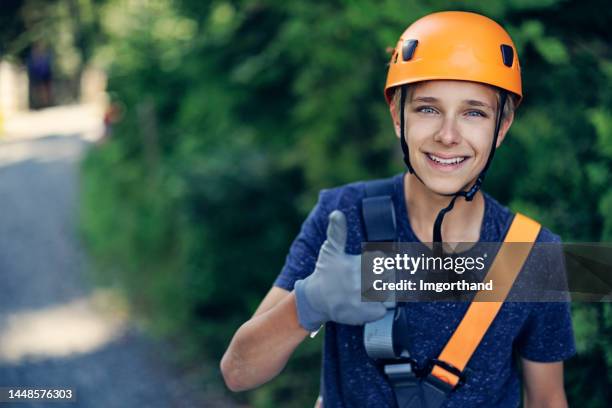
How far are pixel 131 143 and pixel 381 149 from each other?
7458 millimetres

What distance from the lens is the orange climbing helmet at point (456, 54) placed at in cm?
219

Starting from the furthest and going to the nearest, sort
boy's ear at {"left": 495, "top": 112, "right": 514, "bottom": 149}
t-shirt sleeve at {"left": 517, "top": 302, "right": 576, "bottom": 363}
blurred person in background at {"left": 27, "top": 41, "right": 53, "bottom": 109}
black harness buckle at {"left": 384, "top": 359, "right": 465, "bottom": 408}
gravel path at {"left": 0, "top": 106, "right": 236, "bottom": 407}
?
blurred person in background at {"left": 27, "top": 41, "right": 53, "bottom": 109}, gravel path at {"left": 0, "top": 106, "right": 236, "bottom": 407}, boy's ear at {"left": 495, "top": 112, "right": 514, "bottom": 149}, t-shirt sleeve at {"left": 517, "top": 302, "right": 576, "bottom": 363}, black harness buckle at {"left": 384, "top": 359, "right": 465, "bottom": 408}

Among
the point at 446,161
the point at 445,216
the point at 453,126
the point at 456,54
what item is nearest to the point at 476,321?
the point at 445,216

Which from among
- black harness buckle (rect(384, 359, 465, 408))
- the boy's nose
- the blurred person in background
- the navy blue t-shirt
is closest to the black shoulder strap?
the navy blue t-shirt

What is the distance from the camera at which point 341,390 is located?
2.32 m

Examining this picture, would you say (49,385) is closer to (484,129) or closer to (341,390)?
(341,390)

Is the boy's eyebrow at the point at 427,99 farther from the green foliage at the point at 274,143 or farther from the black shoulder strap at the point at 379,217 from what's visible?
the green foliage at the point at 274,143

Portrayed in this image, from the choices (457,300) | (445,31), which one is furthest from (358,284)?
(445,31)

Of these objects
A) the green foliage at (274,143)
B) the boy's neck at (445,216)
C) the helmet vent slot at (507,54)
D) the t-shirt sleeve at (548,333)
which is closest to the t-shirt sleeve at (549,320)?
the t-shirt sleeve at (548,333)

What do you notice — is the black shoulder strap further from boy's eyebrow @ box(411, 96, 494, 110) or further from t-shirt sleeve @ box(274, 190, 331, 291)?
boy's eyebrow @ box(411, 96, 494, 110)

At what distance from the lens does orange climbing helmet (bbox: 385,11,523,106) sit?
2.19 m

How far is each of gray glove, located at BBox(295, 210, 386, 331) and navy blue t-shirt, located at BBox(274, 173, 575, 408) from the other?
30cm

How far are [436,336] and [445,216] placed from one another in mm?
420

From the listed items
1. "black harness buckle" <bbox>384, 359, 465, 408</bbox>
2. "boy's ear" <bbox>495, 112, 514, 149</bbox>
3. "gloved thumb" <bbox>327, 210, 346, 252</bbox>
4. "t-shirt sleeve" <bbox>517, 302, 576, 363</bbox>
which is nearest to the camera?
"gloved thumb" <bbox>327, 210, 346, 252</bbox>
